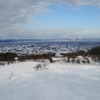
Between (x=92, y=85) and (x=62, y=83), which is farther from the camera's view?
(x=62, y=83)

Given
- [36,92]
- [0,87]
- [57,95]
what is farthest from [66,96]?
[0,87]

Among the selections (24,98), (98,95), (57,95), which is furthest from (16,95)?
(98,95)

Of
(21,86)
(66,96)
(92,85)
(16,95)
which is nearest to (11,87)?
(21,86)

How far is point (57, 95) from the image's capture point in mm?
5074

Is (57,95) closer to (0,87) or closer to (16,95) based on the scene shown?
(16,95)

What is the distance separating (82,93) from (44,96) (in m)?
1.08

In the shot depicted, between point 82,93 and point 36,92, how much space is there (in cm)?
135

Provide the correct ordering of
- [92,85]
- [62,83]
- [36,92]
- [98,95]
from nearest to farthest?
[98,95], [36,92], [92,85], [62,83]

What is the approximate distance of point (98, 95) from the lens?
486 cm

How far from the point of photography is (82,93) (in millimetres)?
5160

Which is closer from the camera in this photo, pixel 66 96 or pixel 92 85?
pixel 66 96

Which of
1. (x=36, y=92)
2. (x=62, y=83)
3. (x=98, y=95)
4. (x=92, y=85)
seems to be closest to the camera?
(x=98, y=95)

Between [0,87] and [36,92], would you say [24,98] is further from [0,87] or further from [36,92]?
[0,87]

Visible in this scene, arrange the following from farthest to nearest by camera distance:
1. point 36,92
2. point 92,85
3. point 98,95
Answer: point 92,85, point 36,92, point 98,95
